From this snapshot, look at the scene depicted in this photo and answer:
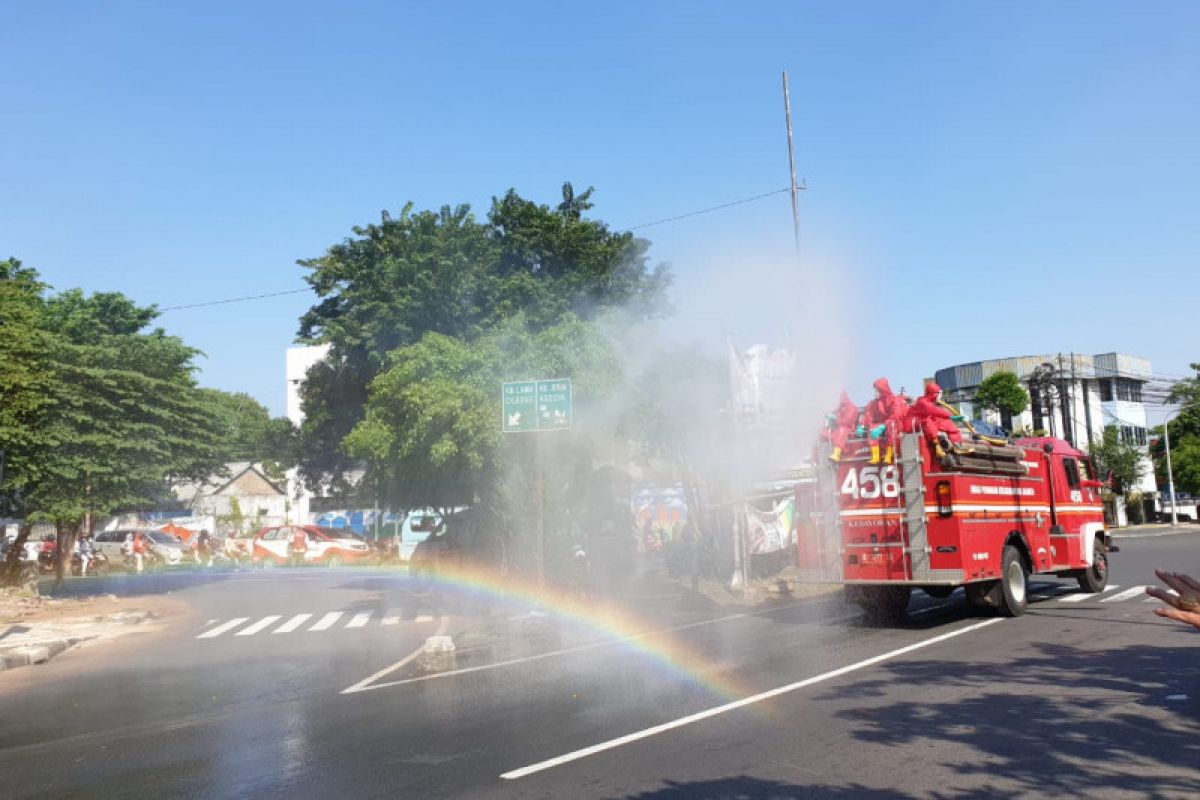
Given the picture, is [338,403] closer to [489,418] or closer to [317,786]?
[489,418]

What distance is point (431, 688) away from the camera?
365 inches

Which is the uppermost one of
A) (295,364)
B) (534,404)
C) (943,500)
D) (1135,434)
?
(295,364)

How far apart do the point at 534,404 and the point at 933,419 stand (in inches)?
304

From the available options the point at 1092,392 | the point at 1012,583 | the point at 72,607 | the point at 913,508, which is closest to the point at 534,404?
the point at 913,508

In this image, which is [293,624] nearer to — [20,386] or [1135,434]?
[20,386]

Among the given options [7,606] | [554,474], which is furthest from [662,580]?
[7,606]

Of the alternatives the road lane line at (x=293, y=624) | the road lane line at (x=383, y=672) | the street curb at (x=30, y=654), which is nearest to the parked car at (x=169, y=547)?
the road lane line at (x=293, y=624)

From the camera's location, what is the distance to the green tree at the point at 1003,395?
54.7 m

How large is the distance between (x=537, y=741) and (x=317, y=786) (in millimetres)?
1620

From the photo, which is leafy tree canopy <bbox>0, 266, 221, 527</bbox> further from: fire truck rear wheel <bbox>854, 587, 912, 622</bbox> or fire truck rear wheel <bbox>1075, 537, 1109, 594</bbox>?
fire truck rear wheel <bbox>1075, 537, 1109, 594</bbox>

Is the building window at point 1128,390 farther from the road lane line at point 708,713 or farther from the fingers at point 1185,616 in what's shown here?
the fingers at point 1185,616

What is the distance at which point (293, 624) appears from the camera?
16.5 meters

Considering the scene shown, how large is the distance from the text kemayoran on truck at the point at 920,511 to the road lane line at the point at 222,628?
1024 centimetres

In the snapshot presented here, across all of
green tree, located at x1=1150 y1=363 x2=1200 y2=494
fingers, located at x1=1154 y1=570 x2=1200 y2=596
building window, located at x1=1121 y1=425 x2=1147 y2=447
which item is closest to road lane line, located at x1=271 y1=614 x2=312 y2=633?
fingers, located at x1=1154 y1=570 x2=1200 y2=596
